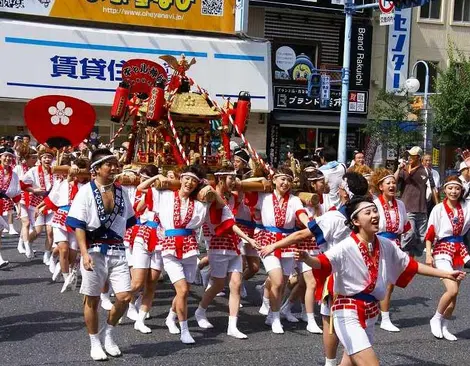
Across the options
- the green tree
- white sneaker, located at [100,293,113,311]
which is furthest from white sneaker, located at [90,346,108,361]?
the green tree

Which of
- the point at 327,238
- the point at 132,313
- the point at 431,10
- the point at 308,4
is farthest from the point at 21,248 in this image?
the point at 431,10

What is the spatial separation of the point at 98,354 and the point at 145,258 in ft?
4.75

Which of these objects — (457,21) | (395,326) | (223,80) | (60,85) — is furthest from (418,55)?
(395,326)

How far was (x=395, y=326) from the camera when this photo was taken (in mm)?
7184

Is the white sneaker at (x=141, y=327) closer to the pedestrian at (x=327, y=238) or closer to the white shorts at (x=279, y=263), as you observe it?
the white shorts at (x=279, y=263)

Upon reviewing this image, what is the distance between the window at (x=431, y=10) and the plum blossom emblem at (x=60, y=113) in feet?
62.7

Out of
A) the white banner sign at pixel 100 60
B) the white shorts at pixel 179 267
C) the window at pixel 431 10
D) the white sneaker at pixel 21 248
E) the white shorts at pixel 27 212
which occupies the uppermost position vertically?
the window at pixel 431 10

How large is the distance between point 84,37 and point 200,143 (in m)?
11.9

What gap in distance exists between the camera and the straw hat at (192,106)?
364 inches

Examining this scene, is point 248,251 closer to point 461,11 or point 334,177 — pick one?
point 334,177

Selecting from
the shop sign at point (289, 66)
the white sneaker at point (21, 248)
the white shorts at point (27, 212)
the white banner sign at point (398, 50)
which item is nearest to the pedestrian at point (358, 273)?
the white shorts at point (27, 212)

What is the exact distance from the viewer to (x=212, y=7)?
2147cm

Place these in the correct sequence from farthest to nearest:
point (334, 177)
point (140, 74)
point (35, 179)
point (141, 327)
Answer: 1. point (35, 179)
2. point (140, 74)
3. point (334, 177)
4. point (141, 327)

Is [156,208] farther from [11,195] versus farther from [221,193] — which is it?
[11,195]
